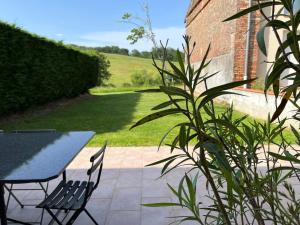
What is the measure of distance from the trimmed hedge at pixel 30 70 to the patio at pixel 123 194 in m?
4.84

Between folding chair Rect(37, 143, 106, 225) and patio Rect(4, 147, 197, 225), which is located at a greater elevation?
folding chair Rect(37, 143, 106, 225)

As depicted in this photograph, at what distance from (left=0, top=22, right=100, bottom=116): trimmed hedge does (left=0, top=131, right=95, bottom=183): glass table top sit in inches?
250

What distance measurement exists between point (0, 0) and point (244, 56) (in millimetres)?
8175

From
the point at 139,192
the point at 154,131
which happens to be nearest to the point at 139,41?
the point at 154,131

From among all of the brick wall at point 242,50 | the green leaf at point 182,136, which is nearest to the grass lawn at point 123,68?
the brick wall at point 242,50

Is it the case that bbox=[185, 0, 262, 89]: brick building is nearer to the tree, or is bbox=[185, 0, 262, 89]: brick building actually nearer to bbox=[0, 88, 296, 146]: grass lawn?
bbox=[0, 88, 296, 146]: grass lawn

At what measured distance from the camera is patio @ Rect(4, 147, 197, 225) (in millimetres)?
3701

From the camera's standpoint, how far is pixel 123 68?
4166cm

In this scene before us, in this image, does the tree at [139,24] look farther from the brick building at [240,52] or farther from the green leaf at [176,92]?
the green leaf at [176,92]

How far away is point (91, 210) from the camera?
3.91 meters

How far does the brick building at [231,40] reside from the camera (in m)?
11.9

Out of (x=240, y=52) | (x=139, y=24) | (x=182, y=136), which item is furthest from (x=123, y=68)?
(x=182, y=136)

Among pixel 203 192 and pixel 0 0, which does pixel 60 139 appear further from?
pixel 0 0

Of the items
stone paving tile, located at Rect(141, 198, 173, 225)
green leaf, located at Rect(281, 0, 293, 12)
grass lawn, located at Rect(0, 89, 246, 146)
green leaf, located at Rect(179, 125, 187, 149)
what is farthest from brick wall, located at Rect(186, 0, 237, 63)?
green leaf, located at Rect(281, 0, 293, 12)
